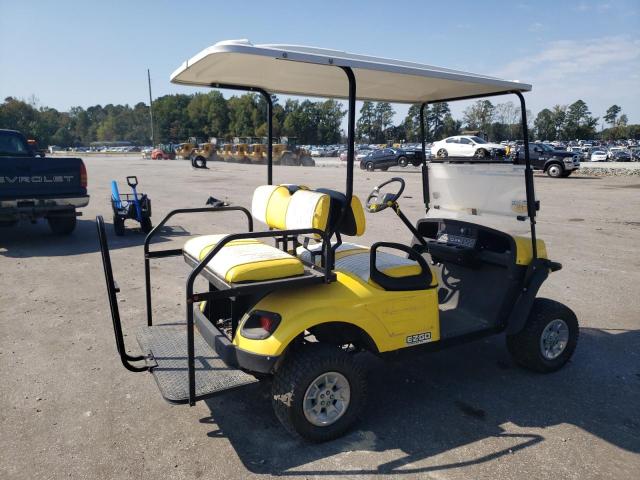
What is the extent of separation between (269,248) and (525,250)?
188cm

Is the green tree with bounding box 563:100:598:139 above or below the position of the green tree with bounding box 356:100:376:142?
above

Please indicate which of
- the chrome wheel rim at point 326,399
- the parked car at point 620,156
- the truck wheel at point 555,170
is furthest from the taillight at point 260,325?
the parked car at point 620,156

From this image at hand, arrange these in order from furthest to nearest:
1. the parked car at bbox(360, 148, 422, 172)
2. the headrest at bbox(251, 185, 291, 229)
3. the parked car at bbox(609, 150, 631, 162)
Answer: the parked car at bbox(609, 150, 631, 162)
the parked car at bbox(360, 148, 422, 172)
the headrest at bbox(251, 185, 291, 229)

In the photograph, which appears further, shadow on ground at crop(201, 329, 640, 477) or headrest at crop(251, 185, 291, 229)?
headrest at crop(251, 185, 291, 229)

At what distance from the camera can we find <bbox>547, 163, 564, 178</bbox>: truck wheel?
22656 millimetres

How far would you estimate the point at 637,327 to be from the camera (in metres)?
4.67

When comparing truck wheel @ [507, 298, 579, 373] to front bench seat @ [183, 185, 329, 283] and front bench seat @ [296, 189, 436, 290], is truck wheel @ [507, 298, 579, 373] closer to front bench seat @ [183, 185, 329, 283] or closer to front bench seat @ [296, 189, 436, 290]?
front bench seat @ [296, 189, 436, 290]

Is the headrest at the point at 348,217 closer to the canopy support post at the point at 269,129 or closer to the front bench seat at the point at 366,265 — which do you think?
the front bench seat at the point at 366,265

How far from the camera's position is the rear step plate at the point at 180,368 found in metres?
2.70

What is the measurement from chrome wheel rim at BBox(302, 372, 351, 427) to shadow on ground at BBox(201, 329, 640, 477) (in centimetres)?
16

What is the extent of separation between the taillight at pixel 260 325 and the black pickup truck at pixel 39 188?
21.7 ft

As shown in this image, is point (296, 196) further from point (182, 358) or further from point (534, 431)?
point (534, 431)

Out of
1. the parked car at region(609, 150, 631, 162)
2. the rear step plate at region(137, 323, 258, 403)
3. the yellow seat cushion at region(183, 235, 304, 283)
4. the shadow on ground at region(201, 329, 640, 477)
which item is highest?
the parked car at region(609, 150, 631, 162)

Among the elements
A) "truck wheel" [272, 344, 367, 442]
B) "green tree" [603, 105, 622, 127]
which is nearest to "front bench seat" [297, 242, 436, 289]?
"truck wheel" [272, 344, 367, 442]
